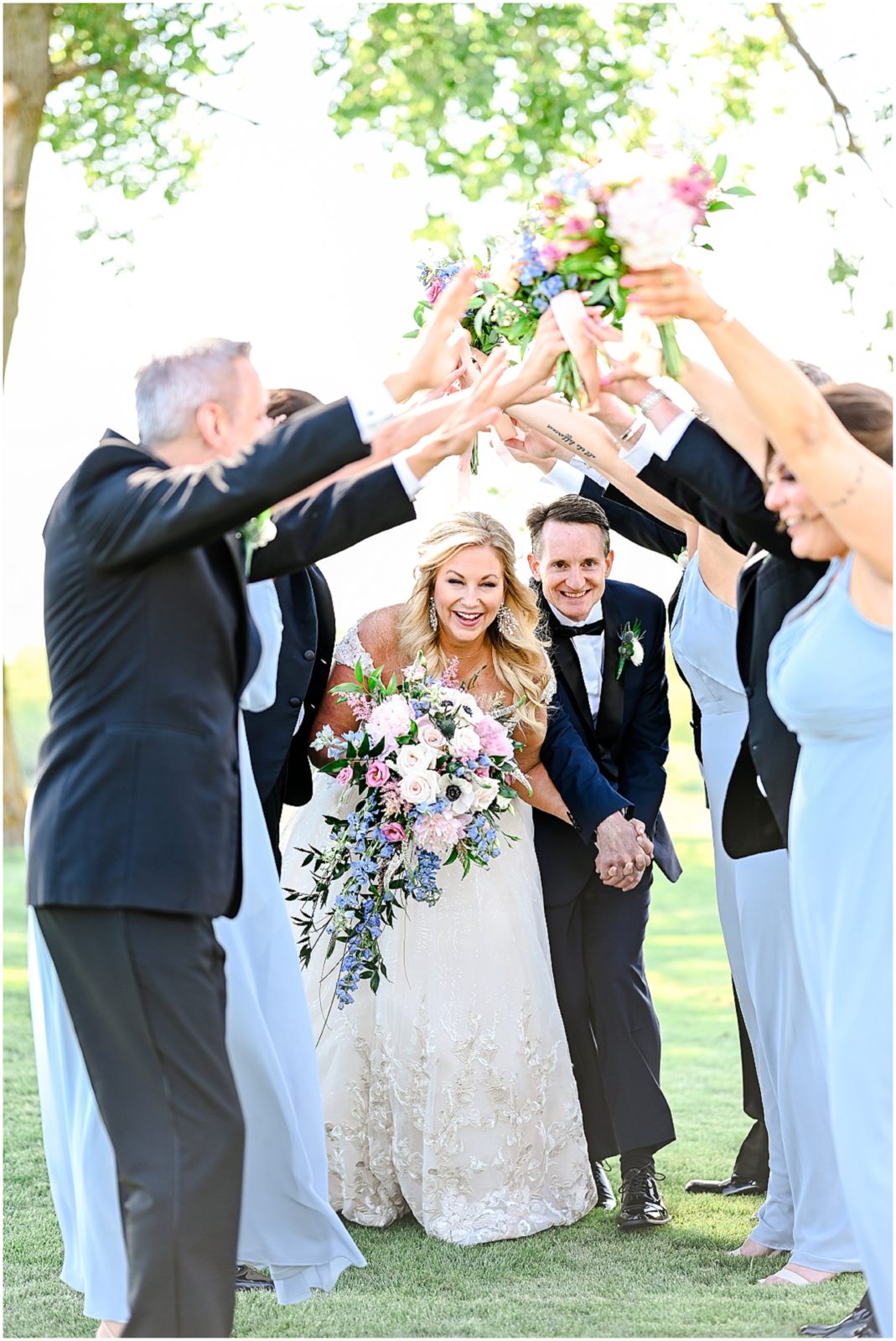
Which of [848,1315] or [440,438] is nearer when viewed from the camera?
[440,438]

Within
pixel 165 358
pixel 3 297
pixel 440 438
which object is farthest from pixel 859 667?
pixel 3 297

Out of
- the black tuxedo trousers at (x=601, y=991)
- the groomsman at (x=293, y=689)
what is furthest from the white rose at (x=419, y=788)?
the black tuxedo trousers at (x=601, y=991)

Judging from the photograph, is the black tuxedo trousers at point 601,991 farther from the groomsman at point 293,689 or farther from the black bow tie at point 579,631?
the groomsman at point 293,689

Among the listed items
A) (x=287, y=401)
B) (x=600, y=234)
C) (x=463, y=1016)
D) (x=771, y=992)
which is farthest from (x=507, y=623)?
(x=600, y=234)

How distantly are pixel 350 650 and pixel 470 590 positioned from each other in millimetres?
518

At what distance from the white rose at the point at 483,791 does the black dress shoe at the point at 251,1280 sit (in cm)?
169

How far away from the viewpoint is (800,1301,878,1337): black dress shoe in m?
4.09

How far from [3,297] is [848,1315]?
10.8 meters

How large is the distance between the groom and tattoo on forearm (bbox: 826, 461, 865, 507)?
2494mm

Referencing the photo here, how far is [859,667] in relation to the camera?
3182mm

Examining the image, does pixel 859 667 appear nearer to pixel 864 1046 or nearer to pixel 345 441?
pixel 864 1046

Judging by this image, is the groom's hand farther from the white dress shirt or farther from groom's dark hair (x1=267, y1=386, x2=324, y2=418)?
groom's dark hair (x1=267, y1=386, x2=324, y2=418)

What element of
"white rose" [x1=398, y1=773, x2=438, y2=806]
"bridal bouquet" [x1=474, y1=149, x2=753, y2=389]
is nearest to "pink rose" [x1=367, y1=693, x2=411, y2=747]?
"white rose" [x1=398, y1=773, x2=438, y2=806]

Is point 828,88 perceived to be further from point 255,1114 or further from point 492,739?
point 255,1114
